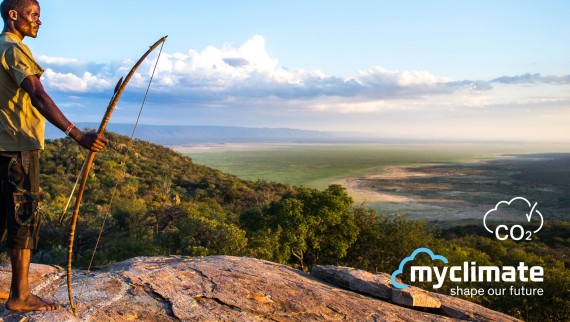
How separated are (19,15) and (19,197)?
203cm

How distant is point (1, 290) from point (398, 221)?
73.0 ft

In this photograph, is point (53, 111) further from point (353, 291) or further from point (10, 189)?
point (353, 291)

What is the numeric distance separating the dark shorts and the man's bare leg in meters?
0.16

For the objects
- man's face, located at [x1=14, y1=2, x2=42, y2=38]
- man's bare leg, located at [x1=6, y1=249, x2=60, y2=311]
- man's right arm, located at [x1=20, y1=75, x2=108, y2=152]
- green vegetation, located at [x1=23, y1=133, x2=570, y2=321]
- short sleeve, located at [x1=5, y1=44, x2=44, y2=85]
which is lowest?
green vegetation, located at [x1=23, y1=133, x2=570, y2=321]

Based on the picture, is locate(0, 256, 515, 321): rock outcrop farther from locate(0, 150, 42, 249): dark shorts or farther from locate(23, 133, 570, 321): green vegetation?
locate(23, 133, 570, 321): green vegetation

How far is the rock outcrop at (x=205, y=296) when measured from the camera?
521 centimetres

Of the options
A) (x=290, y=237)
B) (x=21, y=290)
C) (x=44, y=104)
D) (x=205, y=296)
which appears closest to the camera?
(x=44, y=104)

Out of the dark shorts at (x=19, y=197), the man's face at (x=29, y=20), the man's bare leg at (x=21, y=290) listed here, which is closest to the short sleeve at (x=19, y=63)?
the man's face at (x=29, y=20)

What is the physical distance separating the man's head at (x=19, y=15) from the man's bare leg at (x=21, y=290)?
2.52 meters

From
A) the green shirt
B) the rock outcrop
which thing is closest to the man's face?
the green shirt

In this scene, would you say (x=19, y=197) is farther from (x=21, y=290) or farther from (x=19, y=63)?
(x=19, y=63)

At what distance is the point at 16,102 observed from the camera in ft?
14.7

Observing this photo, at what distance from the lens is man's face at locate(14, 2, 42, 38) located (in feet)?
14.9

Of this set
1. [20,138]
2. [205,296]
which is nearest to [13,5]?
[20,138]
